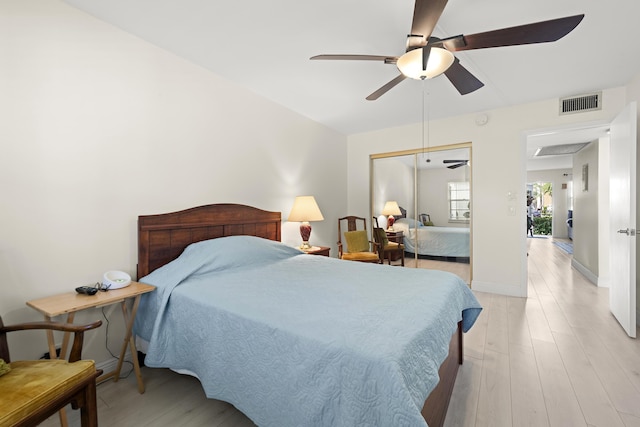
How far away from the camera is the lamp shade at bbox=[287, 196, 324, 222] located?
365 centimetres

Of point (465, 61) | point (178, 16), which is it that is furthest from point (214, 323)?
point (465, 61)

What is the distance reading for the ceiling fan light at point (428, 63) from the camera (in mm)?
1825

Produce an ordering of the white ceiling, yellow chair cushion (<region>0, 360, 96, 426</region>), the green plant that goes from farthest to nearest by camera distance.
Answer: the green plant < the white ceiling < yellow chair cushion (<region>0, 360, 96, 426</region>)

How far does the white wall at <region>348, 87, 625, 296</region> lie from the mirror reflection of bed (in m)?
0.17

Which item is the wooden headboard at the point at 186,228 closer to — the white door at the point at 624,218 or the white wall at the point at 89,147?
the white wall at the point at 89,147

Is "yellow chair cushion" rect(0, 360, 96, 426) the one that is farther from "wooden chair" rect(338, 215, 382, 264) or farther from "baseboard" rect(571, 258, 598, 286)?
"baseboard" rect(571, 258, 598, 286)

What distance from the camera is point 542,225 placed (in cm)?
1046

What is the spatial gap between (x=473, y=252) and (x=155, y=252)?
3966 millimetres

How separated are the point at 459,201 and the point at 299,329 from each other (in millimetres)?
3871

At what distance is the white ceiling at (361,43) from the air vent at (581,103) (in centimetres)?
9

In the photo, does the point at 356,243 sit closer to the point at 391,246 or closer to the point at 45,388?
the point at 391,246

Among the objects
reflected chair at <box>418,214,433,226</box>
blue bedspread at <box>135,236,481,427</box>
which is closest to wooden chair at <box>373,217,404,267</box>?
reflected chair at <box>418,214,433,226</box>

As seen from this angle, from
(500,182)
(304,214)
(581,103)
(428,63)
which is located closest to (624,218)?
(500,182)

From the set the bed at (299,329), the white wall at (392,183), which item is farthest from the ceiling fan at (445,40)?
the white wall at (392,183)
